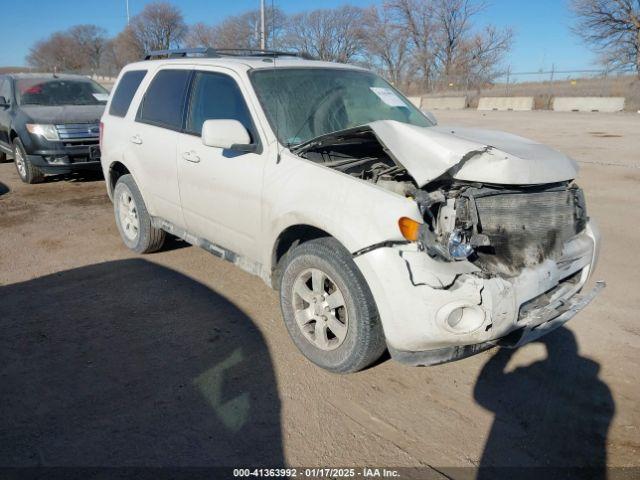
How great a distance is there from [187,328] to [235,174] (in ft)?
3.94

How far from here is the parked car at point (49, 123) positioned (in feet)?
27.6

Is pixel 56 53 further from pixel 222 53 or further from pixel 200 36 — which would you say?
pixel 222 53

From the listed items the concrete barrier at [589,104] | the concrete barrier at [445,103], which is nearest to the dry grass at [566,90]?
the concrete barrier at [589,104]

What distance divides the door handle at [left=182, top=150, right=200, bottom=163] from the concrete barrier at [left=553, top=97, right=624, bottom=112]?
2804 cm

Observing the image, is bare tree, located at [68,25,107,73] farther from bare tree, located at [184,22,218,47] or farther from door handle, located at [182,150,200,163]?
door handle, located at [182,150,200,163]

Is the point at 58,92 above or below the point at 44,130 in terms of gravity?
above

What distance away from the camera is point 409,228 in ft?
8.79

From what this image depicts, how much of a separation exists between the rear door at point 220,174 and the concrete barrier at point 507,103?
2865cm

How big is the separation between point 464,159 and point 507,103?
29.8 m

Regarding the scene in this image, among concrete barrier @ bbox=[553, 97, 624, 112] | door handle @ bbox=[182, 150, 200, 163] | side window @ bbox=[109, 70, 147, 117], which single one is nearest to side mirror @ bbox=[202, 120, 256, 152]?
door handle @ bbox=[182, 150, 200, 163]

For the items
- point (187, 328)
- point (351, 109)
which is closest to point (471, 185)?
point (351, 109)

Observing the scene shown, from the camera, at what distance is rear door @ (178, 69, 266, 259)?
3.60m

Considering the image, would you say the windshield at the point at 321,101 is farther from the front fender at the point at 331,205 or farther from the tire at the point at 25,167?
the tire at the point at 25,167

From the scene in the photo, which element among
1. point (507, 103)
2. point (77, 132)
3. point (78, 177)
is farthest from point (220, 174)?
point (507, 103)
